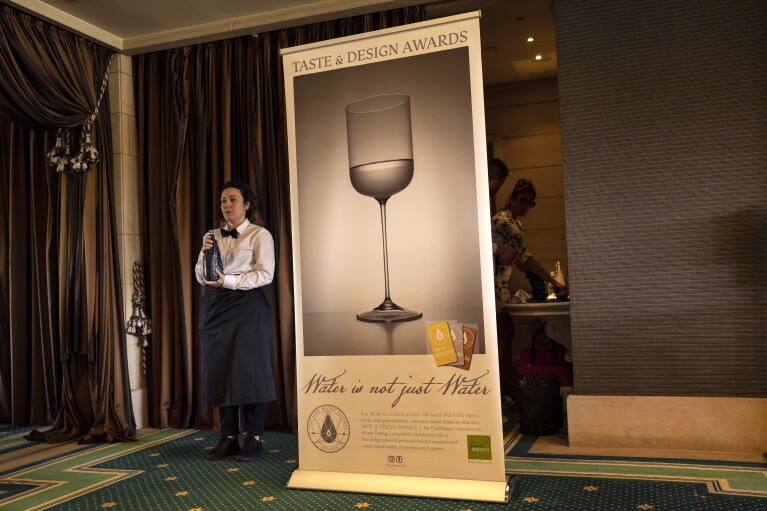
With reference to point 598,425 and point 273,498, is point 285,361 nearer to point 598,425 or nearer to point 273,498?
point 273,498

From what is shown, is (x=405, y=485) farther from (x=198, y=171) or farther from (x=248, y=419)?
(x=198, y=171)

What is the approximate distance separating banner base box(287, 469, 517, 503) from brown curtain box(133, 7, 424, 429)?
4.93 feet

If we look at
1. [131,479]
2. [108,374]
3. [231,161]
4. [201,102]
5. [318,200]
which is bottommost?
[131,479]

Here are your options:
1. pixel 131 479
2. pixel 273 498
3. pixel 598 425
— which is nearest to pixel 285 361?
pixel 131 479

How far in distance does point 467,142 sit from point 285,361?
225 cm

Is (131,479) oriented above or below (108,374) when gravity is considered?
below

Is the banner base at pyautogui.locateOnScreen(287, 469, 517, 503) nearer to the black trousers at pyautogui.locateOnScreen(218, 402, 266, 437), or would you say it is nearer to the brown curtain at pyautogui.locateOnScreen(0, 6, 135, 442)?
the black trousers at pyautogui.locateOnScreen(218, 402, 266, 437)

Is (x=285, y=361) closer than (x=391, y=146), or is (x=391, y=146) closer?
(x=391, y=146)

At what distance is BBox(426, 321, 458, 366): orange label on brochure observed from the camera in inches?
122

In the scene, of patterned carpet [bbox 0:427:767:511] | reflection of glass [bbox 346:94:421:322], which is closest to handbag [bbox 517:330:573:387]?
patterned carpet [bbox 0:427:767:511]

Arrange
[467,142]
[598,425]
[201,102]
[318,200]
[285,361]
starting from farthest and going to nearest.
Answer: [201,102], [285,361], [598,425], [318,200], [467,142]

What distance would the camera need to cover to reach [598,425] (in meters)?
4.02

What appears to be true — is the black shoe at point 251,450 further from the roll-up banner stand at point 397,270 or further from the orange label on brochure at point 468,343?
Answer: the orange label on brochure at point 468,343

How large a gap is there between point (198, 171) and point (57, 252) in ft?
3.71
